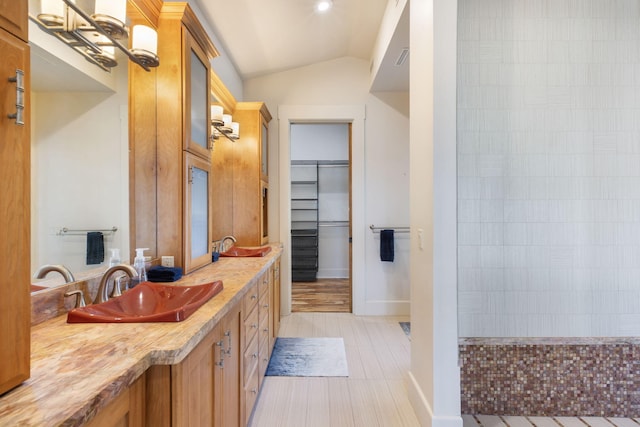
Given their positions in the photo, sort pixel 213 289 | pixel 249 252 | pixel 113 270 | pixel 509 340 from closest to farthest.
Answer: pixel 113 270, pixel 213 289, pixel 509 340, pixel 249 252

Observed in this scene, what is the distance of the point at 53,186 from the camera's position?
1187 millimetres

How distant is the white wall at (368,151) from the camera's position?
3922 millimetres

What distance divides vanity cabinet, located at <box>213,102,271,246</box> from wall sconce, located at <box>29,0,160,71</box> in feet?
5.37

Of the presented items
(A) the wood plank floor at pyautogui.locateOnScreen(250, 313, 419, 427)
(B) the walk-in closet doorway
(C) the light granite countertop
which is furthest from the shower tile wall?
(B) the walk-in closet doorway

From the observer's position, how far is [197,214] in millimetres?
2039

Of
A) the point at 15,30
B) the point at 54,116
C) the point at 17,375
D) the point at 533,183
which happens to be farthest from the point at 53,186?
the point at 533,183

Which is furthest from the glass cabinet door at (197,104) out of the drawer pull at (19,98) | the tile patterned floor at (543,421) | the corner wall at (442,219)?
the tile patterned floor at (543,421)

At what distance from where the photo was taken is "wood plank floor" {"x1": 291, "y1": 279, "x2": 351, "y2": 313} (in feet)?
13.7

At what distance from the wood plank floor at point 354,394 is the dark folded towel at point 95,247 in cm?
128

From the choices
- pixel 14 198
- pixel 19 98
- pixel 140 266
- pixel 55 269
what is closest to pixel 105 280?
pixel 55 269

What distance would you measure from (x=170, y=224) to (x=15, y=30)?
46.3 inches

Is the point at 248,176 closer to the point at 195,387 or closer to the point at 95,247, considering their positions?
the point at 95,247

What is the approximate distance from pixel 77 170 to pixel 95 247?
0.33m

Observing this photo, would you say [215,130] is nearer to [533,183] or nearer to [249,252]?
[249,252]
